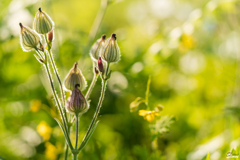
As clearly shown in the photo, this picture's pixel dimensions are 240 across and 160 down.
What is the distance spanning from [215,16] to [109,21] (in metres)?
1.98

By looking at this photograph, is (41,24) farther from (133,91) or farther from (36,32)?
(133,91)

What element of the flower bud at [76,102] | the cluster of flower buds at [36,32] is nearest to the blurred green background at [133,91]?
the flower bud at [76,102]

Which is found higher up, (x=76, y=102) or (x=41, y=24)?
(x=41, y=24)

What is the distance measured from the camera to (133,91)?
5.13ft

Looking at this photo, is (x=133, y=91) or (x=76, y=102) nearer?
(x=76, y=102)

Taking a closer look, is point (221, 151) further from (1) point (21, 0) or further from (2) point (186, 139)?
(1) point (21, 0)

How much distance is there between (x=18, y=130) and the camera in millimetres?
1757

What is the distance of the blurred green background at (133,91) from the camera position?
146cm

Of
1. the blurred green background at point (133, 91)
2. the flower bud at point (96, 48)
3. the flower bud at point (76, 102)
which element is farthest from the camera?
the blurred green background at point (133, 91)

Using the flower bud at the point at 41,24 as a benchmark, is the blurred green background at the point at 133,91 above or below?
above

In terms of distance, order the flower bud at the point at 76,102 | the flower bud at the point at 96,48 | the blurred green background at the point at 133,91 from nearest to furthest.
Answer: the flower bud at the point at 76,102 < the flower bud at the point at 96,48 < the blurred green background at the point at 133,91

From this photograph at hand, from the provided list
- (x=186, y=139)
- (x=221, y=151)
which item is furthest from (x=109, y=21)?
(x=221, y=151)

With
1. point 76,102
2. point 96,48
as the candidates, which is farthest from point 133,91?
point 76,102

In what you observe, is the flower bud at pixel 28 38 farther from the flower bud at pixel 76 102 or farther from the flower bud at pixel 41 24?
the flower bud at pixel 76 102
